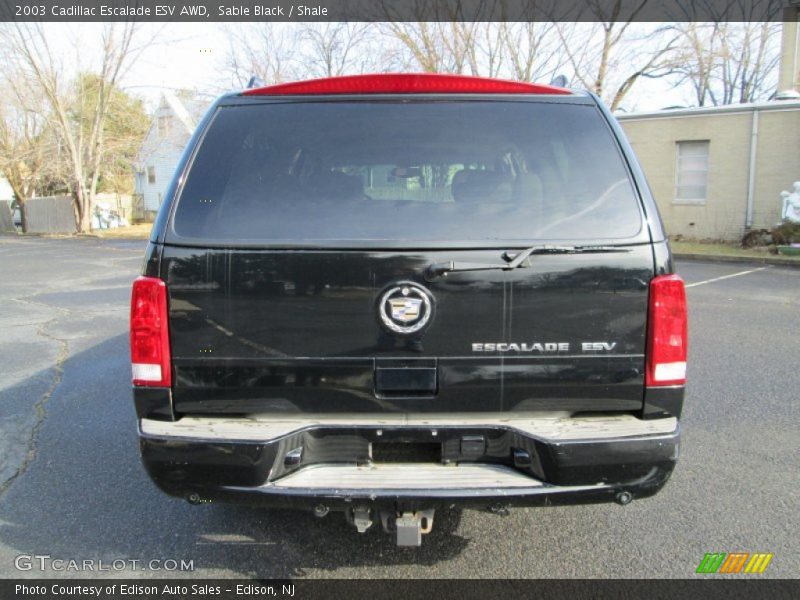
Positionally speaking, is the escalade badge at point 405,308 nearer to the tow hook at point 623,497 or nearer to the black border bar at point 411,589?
the tow hook at point 623,497

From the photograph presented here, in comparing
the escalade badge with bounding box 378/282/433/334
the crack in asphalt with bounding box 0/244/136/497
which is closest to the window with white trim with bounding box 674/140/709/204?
the crack in asphalt with bounding box 0/244/136/497

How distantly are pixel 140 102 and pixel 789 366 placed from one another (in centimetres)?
3380

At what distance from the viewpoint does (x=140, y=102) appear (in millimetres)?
32312

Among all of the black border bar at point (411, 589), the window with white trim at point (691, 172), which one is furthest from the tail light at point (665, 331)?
the window with white trim at point (691, 172)

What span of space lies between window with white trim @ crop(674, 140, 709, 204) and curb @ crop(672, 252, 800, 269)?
3.55 meters

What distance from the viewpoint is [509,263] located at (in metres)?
2.17

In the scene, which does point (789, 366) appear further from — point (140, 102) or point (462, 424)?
point (140, 102)

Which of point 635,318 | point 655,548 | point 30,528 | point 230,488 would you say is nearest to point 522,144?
point 635,318

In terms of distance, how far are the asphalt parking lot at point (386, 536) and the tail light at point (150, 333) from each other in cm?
102

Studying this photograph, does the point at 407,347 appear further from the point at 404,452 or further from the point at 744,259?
the point at 744,259

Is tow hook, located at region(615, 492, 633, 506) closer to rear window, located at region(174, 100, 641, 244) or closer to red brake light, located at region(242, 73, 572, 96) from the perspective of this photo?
rear window, located at region(174, 100, 641, 244)

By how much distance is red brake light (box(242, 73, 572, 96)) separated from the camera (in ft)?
8.11

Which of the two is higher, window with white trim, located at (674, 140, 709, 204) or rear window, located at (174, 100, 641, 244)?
window with white trim, located at (674, 140, 709, 204)

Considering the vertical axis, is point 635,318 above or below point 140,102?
below
